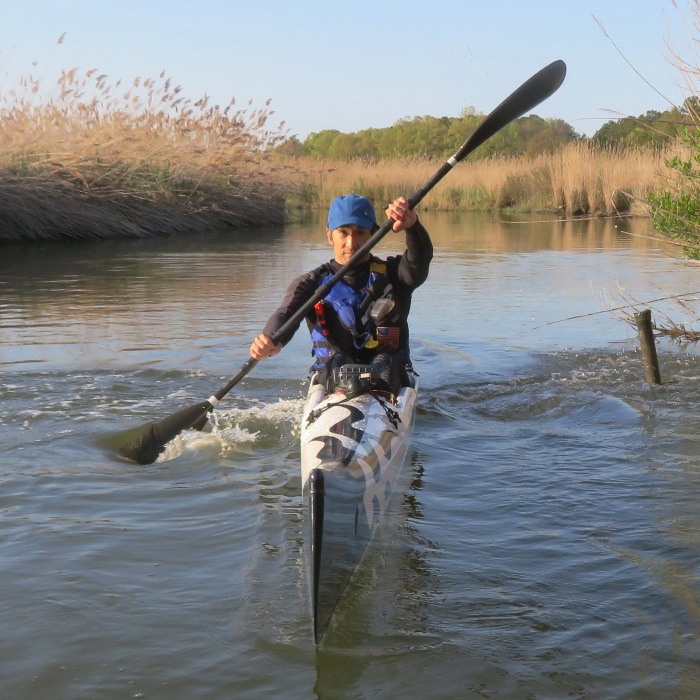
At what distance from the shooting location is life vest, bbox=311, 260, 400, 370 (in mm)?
5242

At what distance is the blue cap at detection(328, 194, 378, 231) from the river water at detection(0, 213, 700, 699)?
4.19ft

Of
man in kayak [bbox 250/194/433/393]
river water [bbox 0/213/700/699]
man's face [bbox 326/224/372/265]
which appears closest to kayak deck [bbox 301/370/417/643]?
river water [bbox 0/213/700/699]

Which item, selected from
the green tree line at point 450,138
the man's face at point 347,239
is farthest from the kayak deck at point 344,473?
the green tree line at point 450,138

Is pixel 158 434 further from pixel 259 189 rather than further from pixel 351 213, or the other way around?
pixel 259 189

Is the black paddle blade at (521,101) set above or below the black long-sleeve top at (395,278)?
above

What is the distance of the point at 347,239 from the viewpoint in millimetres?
5430

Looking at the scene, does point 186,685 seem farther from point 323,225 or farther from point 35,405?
point 323,225

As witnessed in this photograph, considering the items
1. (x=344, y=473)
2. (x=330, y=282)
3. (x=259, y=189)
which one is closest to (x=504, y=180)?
(x=259, y=189)

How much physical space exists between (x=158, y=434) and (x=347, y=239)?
1477 mm

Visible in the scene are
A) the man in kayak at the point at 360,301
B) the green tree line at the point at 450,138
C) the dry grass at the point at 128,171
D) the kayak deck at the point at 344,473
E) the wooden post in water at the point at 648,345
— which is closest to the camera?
the kayak deck at the point at 344,473

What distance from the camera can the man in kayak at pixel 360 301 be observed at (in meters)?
5.23

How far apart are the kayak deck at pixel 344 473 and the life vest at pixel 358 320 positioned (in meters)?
0.29

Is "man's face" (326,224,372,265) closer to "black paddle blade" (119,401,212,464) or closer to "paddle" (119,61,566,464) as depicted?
"paddle" (119,61,566,464)

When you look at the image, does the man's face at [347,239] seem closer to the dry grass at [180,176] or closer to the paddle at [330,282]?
the paddle at [330,282]
